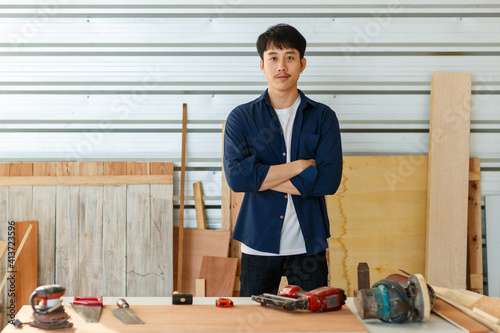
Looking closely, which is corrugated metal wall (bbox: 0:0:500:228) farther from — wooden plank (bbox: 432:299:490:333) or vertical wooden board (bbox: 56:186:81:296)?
wooden plank (bbox: 432:299:490:333)

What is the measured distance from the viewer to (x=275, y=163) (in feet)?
8.98

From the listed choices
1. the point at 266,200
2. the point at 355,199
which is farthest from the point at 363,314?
the point at 355,199

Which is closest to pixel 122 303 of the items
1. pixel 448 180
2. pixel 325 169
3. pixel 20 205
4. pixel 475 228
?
pixel 325 169

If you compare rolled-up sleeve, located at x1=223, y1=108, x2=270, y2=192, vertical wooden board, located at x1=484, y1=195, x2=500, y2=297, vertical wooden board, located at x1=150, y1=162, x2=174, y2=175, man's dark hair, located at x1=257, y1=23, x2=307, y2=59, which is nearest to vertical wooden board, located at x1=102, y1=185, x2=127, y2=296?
vertical wooden board, located at x1=150, y1=162, x2=174, y2=175

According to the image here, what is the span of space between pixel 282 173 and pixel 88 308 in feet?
3.71

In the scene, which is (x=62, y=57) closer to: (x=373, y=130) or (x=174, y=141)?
(x=174, y=141)

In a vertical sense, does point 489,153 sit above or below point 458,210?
above

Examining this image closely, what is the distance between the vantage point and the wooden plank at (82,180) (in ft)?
12.0

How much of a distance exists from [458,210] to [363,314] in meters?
2.21

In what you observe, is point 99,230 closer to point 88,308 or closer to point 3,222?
point 3,222

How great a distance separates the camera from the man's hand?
2.61m

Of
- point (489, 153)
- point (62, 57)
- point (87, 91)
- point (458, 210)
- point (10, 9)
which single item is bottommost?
point (458, 210)

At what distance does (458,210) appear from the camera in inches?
146

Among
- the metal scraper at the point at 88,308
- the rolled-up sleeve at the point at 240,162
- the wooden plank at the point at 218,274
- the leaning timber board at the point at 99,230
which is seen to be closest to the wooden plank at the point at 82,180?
the leaning timber board at the point at 99,230
